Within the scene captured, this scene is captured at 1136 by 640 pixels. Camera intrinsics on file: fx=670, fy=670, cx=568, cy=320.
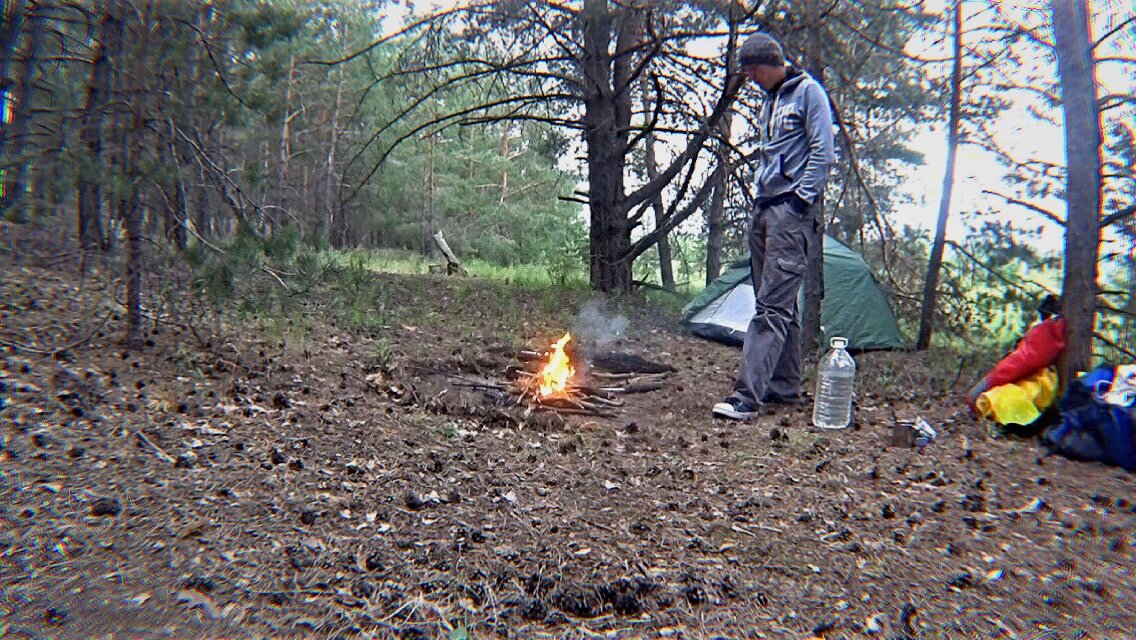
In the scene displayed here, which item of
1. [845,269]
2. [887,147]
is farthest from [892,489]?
[887,147]

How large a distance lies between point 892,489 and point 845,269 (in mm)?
5377

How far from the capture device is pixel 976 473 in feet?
10.2

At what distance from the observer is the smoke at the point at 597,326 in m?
6.67

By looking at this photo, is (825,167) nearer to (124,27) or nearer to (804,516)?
(804,516)

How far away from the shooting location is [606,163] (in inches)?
344

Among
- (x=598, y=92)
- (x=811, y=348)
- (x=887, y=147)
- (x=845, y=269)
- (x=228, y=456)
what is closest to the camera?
(x=228, y=456)

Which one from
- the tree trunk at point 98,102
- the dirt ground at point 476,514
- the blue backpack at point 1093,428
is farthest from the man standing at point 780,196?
the tree trunk at point 98,102

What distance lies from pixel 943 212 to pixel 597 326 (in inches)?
161

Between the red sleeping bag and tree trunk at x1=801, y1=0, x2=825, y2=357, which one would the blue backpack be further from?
tree trunk at x1=801, y1=0, x2=825, y2=357

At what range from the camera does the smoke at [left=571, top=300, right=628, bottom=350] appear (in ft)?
21.9

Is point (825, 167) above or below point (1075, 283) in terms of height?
above

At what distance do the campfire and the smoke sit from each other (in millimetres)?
664

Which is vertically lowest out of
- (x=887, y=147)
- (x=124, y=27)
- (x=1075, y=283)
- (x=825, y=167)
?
(x=1075, y=283)

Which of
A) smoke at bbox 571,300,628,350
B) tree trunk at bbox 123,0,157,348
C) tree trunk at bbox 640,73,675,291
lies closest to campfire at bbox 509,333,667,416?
smoke at bbox 571,300,628,350
